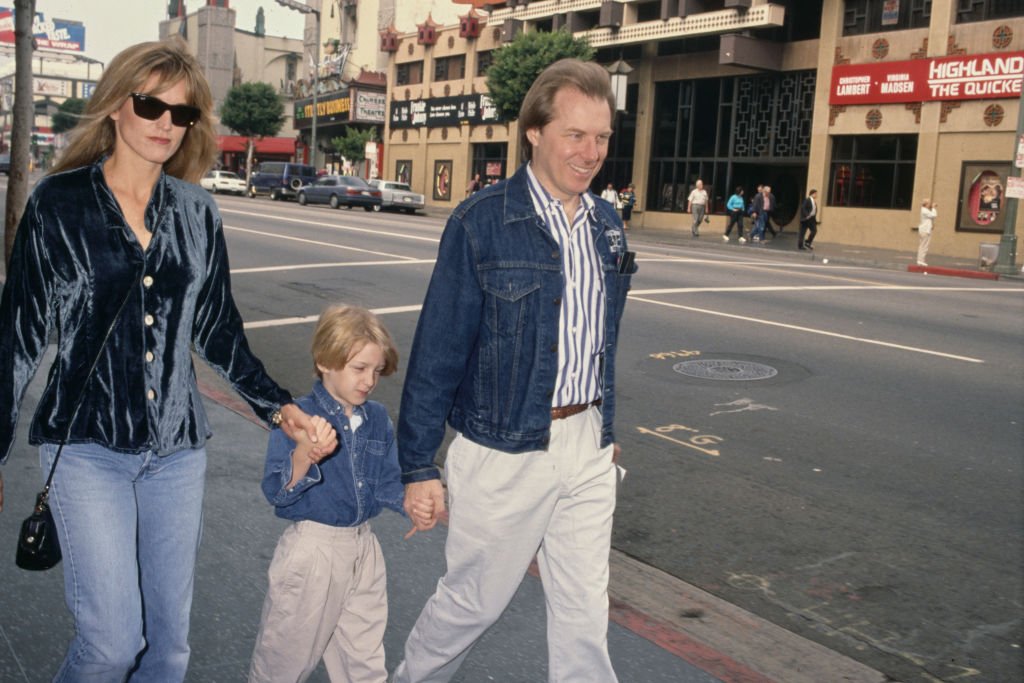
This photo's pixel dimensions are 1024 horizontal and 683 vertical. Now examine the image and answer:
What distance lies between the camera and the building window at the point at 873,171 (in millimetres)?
31531

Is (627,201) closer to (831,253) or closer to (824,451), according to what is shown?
(831,253)

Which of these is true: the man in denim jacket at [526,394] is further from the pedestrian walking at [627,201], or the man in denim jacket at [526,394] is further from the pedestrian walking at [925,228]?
the pedestrian walking at [627,201]

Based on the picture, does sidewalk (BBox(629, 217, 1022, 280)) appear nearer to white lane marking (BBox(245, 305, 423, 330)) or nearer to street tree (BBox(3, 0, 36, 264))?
white lane marking (BBox(245, 305, 423, 330))

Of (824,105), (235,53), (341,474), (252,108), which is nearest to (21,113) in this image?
(341,474)

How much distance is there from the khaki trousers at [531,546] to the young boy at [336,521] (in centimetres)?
20

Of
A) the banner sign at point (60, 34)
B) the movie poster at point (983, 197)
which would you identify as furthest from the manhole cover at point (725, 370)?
the banner sign at point (60, 34)

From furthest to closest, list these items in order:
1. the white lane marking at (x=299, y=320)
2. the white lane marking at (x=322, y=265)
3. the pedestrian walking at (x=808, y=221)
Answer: the pedestrian walking at (x=808, y=221) → the white lane marking at (x=322, y=265) → the white lane marking at (x=299, y=320)

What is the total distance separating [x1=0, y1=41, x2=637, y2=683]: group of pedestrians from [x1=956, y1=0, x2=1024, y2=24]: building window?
97.5 feet

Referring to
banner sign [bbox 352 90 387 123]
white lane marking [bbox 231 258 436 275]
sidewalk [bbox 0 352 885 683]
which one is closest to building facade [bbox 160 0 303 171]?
banner sign [bbox 352 90 387 123]

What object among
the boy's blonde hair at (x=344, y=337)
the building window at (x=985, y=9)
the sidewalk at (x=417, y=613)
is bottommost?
the sidewalk at (x=417, y=613)

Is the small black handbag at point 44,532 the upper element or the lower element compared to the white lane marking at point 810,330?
upper

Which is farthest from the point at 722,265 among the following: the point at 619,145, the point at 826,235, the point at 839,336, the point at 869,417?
the point at 619,145

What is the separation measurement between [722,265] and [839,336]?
29.7 ft

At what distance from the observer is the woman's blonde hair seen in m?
2.79
